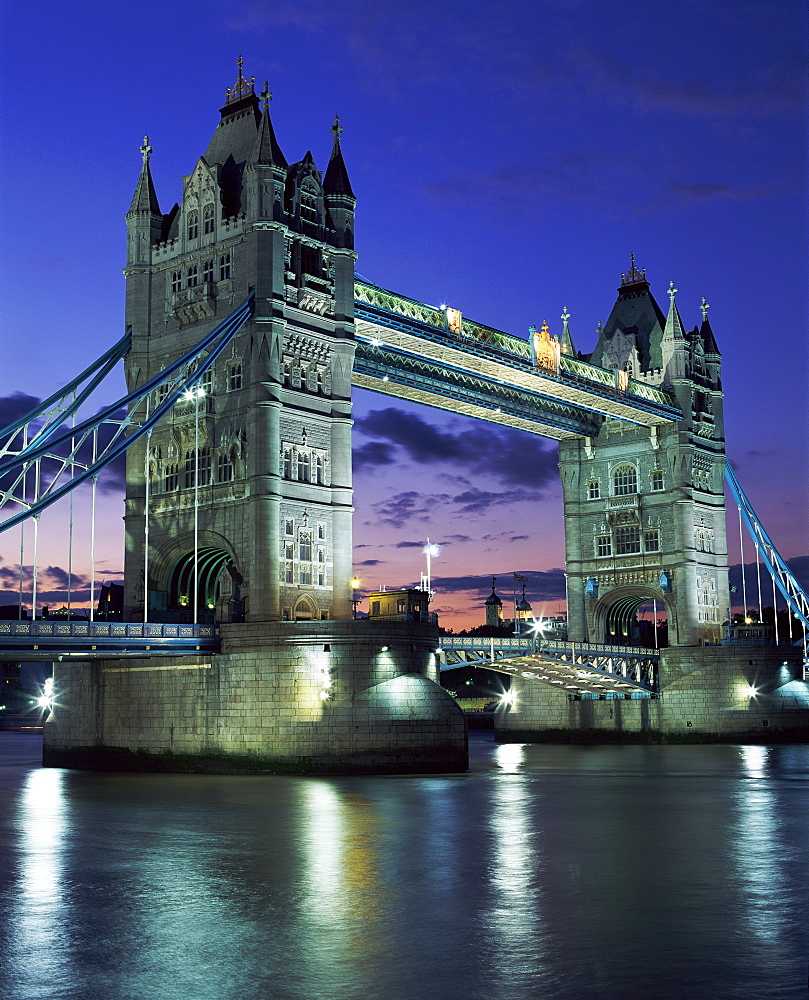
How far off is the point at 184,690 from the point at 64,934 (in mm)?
34863

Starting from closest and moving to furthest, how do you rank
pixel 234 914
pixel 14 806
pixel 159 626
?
1. pixel 234 914
2. pixel 14 806
3. pixel 159 626

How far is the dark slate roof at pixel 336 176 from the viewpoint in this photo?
57.6 meters

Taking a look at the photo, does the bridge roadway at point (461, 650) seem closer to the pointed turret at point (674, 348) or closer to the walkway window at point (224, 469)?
the walkway window at point (224, 469)

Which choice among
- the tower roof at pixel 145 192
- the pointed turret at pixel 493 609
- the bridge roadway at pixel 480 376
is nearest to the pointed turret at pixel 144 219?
the tower roof at pixel 145 192

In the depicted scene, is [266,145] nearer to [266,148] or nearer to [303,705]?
[266,148]

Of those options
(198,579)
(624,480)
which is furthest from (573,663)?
(198,579)

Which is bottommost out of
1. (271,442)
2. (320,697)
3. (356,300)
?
(320,697)

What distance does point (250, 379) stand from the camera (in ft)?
175

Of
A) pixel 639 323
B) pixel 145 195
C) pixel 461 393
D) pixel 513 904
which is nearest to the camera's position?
pixel 513 904

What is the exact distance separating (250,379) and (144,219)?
39.6 ft

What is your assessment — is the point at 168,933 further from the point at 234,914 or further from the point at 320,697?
the point at 320,697

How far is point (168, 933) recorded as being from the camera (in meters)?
16.1

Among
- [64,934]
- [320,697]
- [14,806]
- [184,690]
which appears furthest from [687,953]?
[184,690]

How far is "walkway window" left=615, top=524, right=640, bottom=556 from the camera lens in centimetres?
8444
